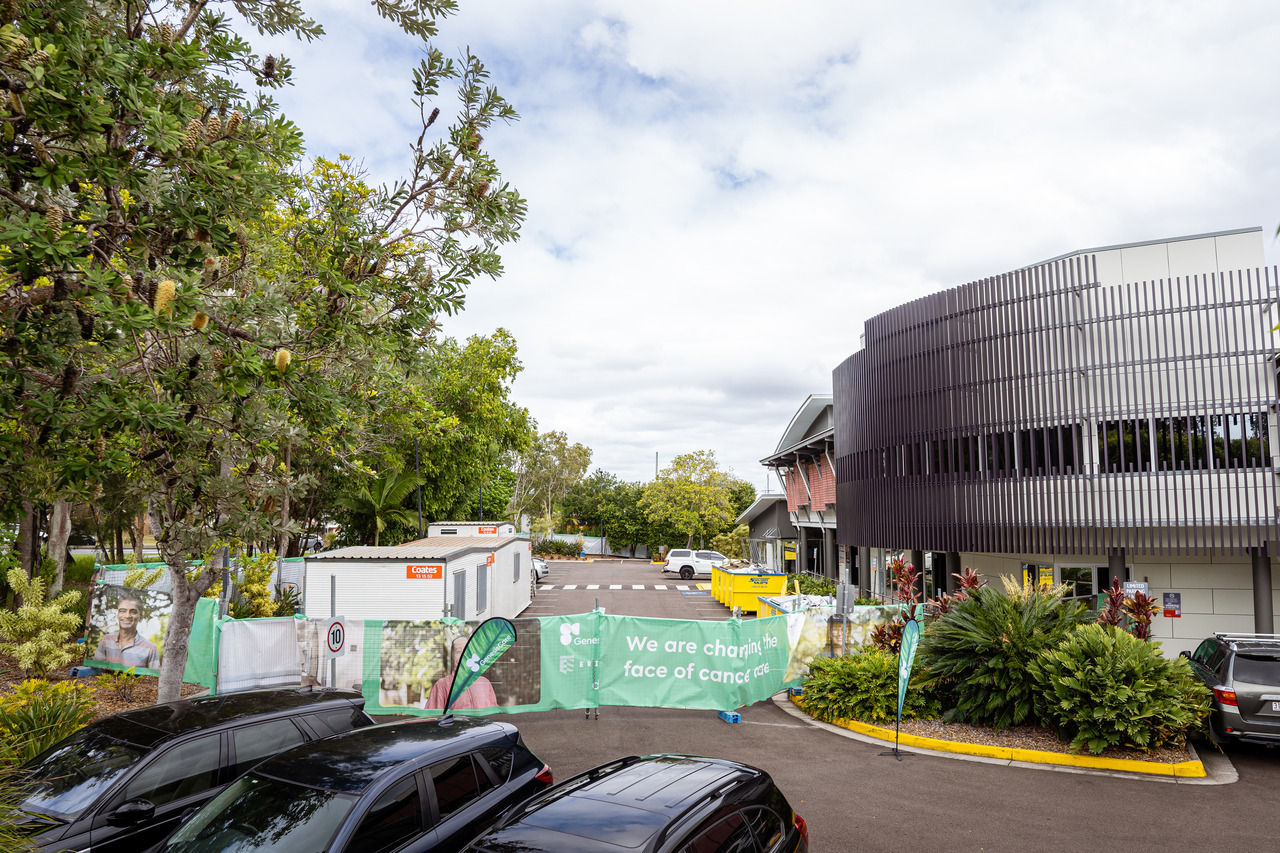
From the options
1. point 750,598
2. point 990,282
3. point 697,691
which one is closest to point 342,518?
point 750,598

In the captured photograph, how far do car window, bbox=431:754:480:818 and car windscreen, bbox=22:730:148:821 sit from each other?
240cm

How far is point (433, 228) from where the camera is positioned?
312 inches

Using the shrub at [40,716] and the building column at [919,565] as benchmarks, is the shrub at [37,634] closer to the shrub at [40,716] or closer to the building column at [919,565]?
the shrub at [40,716]

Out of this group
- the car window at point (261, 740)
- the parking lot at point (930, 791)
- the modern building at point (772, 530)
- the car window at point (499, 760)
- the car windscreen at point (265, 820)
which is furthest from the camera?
the modern building at point (772, 530)

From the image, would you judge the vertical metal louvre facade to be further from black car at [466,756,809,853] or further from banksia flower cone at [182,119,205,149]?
banksia flower cone at [182,119,205,149]

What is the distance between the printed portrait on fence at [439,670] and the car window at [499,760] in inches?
222

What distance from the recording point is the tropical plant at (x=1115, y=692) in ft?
32.7

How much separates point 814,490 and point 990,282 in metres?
19.7

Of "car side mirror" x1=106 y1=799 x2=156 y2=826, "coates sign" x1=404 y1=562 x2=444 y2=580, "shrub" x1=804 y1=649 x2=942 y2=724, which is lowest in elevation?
"shrub" x1=804 y1=649 x2=942 y2=724

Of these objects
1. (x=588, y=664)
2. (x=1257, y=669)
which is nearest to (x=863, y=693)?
(x=588, y=664)

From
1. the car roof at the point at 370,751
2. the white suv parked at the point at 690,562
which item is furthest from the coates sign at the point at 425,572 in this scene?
the white suv parked at the point at 690,562

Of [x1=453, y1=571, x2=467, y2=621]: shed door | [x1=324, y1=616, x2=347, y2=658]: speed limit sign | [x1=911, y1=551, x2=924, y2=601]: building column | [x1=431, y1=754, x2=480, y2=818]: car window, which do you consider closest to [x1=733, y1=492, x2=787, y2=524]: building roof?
[x1=911, y1=551, x2=924, y2=601]: building column

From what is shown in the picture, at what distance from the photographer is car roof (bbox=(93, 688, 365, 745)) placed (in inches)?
248

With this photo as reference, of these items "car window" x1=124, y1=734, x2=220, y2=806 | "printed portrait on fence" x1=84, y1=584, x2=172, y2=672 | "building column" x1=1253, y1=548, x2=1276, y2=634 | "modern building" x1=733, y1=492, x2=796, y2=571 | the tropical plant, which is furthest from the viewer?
"modern building" x1=733, y1=492, x2=796, y2=571
